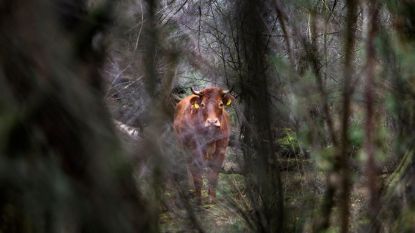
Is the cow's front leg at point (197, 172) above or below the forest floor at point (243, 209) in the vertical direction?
above

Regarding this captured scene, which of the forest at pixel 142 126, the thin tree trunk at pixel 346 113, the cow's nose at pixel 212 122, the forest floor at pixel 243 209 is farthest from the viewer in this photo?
the cow's nose at pixel 212 122

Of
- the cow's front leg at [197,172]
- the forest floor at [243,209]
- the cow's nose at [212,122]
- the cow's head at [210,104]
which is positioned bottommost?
the forest floor at [243,209]

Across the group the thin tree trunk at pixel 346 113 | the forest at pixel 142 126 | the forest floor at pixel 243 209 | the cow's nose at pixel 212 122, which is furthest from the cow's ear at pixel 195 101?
the thin tree trunk at pixel 346 113

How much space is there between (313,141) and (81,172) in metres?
1.95

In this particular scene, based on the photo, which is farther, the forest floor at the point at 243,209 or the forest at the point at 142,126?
the forest floor at the point at 243,209

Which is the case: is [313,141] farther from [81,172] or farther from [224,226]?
[81,172]

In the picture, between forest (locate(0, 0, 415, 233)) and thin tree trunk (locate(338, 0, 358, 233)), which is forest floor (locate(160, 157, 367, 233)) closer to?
forest (locate(0, 0, 415, 233))

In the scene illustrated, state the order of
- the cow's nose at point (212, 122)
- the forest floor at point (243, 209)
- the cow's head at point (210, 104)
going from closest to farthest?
1. the forest floor at point (243, 209)
2. the cow's nose at point (212, 122)
3. the cow's head at point (210, 104)

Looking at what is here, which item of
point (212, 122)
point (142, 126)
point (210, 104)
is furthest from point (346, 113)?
point (210, 104)

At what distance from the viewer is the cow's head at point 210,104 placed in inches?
422

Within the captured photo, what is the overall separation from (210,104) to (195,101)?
0.28 m

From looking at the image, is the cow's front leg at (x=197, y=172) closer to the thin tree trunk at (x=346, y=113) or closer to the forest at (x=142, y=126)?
the forest at (x=142, y=126)

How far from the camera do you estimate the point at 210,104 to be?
436 inches

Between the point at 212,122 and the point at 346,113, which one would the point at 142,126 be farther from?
the point at 212,122
